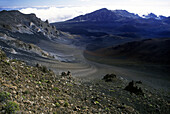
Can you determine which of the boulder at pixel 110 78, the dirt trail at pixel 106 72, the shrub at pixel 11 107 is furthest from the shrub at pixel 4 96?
the dirt trail at pixel 106 72

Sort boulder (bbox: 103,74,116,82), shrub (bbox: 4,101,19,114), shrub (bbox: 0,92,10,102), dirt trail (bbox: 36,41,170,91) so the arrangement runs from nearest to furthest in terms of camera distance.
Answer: shrub (bbox: 4,101,19,114) < shrub (bbox: 0,92,10,102) < boulder (bbox: 103,74,116,82) < dirt trail (bbox: 36,41,170,91)

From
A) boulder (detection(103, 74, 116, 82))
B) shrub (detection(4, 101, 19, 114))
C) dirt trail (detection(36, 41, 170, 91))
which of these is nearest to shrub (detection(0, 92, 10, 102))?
shrub (detection(4, 101, 19, 114))

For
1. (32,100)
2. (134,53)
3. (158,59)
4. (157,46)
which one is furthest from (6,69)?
(157,46)

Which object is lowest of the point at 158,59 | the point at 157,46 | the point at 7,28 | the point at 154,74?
the point at 154,74

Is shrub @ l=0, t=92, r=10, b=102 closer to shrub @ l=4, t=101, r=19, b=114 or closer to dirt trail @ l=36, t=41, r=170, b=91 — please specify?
shrub @ l=4, t=101, r=19, b=114

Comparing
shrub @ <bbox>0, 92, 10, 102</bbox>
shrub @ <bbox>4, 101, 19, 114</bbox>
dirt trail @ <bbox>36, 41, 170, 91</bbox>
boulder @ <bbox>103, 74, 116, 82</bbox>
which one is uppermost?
shrub @ <bbox>0, 92, 10, 102</bbox>

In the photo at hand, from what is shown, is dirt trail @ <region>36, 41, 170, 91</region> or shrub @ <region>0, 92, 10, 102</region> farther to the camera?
dirt trail @ <region>36, 41, 170, 91</region>

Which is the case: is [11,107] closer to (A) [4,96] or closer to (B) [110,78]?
(A) [4,96]

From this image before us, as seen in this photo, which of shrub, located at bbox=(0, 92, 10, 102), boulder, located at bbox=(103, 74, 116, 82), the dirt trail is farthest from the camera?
the dirt trail

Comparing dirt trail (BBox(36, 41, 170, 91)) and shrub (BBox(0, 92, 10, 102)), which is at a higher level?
shrub (BBox(0, 92, 10, 102))

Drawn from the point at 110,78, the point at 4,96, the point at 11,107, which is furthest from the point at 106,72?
the point at 11,107

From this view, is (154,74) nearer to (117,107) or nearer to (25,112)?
(117,107)
